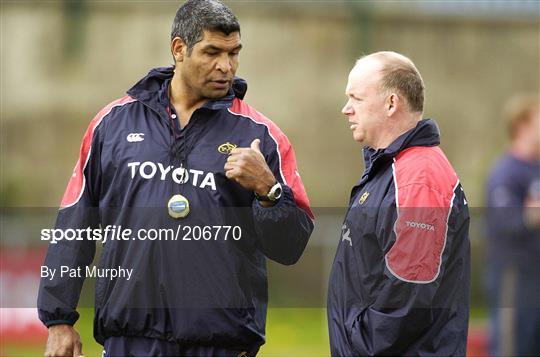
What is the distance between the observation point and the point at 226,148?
472 cm

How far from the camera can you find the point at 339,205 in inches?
490

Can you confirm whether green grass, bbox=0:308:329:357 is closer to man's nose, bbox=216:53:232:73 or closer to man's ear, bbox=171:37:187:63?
man's ear, bbox=171:37:187:63

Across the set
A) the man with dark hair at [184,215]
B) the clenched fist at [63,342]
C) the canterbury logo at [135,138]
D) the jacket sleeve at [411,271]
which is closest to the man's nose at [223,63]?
the man with dark hair at [184,215]

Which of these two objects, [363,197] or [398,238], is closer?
[398,238]

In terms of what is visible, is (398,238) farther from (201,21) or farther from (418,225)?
(201,21)

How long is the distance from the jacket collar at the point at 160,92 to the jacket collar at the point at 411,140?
0.74 m

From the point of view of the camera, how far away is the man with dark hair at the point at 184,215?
15.0 ft

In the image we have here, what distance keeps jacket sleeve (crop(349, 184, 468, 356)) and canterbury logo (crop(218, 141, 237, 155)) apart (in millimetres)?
791

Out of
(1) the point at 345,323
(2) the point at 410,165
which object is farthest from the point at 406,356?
(2) the point at 410,165

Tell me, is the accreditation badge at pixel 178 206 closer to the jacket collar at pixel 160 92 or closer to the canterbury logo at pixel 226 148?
the canterbury logo at pixel 226 148

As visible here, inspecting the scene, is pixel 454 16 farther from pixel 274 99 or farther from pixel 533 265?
pixel 533 265

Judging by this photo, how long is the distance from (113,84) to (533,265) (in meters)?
5.83

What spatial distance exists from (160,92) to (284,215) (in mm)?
860

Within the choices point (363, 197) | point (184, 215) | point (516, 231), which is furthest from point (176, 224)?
point (516, 231)
